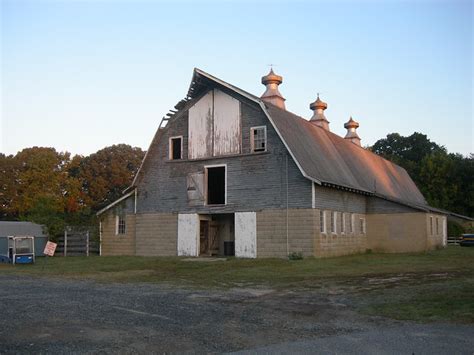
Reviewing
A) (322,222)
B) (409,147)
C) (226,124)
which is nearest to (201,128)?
(226,124)

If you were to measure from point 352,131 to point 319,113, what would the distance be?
6567 millimetres

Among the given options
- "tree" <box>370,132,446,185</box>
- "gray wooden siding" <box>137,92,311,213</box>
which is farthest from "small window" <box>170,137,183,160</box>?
"tree" <box>370,132,446,185</box>

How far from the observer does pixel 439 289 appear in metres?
14.4

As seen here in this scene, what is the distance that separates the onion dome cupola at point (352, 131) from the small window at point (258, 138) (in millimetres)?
24058

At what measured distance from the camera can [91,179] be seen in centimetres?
6278

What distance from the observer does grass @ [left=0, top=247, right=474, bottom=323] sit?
39.2 ft

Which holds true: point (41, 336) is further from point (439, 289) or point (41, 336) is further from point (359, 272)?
point (359, 272)

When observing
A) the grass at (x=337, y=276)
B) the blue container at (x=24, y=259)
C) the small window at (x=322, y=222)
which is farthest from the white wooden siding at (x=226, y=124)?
the blue container at (x=24, y=259)

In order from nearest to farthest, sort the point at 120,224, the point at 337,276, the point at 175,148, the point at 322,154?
the point at 337,276, the point at 175,148, the point at 322,154, the point at 120,224

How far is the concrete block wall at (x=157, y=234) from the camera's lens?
29.1 meters

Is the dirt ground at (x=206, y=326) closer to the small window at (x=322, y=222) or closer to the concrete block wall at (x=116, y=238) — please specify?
the small window at (x=322, y=222)

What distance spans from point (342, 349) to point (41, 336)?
4.86 metres

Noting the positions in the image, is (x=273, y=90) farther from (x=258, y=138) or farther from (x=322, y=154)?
(x=258, y=138)

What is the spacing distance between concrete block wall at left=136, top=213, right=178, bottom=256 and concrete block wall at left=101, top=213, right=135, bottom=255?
475 millimetres
